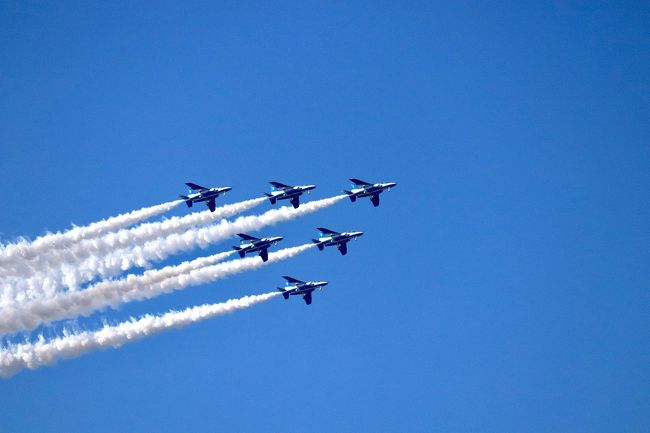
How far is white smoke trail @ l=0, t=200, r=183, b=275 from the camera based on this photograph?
103188 mm

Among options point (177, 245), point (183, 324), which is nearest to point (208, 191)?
point (177, 245)

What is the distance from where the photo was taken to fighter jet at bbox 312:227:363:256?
378 ft

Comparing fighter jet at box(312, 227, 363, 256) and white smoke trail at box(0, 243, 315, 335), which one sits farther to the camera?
fighter jet at box(312, 227, 363, 256)

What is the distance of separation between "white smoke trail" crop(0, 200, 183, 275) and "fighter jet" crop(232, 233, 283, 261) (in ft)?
19.2

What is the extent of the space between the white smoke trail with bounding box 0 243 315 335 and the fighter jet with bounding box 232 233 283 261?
29.2 inches

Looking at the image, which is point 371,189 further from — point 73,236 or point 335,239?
point 73,236

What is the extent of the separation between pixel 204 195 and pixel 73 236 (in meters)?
10.9

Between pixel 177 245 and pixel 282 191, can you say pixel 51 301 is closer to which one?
pixel 177 245

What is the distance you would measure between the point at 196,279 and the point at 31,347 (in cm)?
1485

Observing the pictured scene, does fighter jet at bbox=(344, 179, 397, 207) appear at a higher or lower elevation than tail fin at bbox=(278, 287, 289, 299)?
higher

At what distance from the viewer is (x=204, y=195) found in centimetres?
11206

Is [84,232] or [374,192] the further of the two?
[374,192]

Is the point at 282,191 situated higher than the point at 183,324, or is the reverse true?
the point at 282,191

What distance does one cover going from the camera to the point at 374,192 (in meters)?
116
